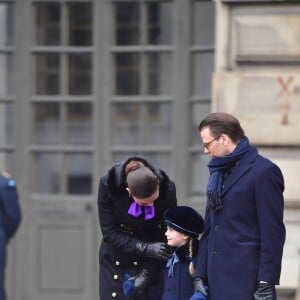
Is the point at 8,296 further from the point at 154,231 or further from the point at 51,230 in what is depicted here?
the point at 154,231

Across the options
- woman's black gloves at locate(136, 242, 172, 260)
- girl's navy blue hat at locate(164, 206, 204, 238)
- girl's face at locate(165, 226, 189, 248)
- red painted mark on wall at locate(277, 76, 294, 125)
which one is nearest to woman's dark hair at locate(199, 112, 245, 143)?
girl's navy blue hat at locate(164, 206, 204, 238)

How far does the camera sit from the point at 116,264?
6297mm

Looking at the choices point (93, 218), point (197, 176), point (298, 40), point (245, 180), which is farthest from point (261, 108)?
point (245, 180)

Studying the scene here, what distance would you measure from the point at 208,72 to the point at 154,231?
2.95 metres

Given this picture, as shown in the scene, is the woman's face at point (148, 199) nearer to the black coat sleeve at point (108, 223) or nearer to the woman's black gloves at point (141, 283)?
the black coat sleeve at point (108, 223)

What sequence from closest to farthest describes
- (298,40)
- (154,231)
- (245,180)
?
(245,180), (154,231), (298,40)

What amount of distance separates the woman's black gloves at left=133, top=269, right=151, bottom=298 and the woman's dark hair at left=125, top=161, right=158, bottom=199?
1.74 feet

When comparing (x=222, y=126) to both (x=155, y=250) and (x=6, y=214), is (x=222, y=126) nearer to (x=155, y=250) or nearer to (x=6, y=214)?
(x=155, y=250)

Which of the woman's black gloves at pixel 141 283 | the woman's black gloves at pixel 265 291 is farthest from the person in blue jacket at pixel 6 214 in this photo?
the woman's black gloves at pixel 265 291

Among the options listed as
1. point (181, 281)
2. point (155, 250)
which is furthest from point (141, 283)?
point (181, 281)

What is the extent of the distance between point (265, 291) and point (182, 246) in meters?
0.73

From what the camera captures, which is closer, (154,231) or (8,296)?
(154,231)

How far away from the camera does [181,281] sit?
5730 millimetres

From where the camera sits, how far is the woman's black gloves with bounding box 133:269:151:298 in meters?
6.06
